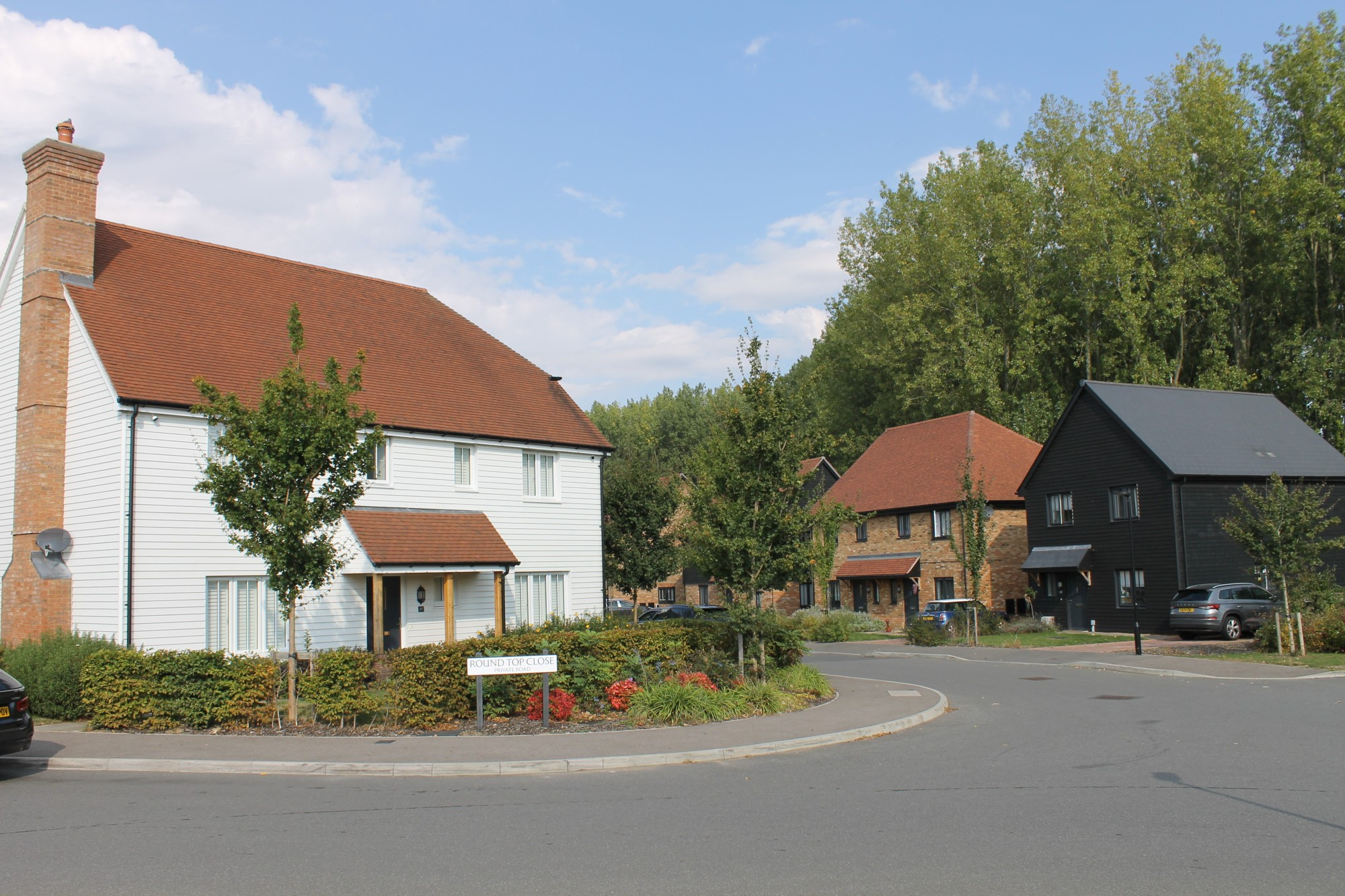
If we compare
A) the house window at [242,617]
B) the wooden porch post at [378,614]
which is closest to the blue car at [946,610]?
the wooden porch post at [378,614]

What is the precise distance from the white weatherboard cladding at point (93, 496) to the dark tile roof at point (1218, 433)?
30.1m

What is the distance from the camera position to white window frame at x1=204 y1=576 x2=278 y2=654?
19.8 m

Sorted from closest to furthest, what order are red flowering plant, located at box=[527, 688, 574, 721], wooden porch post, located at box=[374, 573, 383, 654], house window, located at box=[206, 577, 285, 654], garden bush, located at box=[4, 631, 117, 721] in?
red flowering plant, located at box=[527, 688, 574, 721]
garden bush, located at box=[4, 631, 117, 721]
house window, located at box=[206, 577, 285, 654]
wooden porch post, located at box=[374, 573, 383, 654]

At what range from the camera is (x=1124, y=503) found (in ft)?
115

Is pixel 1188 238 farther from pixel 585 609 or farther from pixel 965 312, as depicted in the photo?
pixel 585 609

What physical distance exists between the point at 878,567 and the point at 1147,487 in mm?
12854

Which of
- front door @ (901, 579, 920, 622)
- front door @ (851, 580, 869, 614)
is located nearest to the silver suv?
front door @ (901, 579, 920, 622)

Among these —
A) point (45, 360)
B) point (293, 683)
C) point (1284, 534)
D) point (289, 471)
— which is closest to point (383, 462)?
point (45, 360)

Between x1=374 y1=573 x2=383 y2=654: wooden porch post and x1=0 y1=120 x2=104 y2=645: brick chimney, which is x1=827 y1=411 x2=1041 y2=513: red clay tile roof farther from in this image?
x1=0 y1=120 x2=104 y2=645: brick chimney

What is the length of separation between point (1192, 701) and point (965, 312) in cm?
3744

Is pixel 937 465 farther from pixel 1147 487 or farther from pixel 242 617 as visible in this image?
pixel 242 617

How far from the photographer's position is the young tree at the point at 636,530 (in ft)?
107

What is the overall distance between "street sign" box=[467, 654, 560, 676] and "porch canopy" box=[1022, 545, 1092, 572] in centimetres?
2681

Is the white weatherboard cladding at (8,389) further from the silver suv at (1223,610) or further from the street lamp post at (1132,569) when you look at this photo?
the silver suv at (1223,610)
